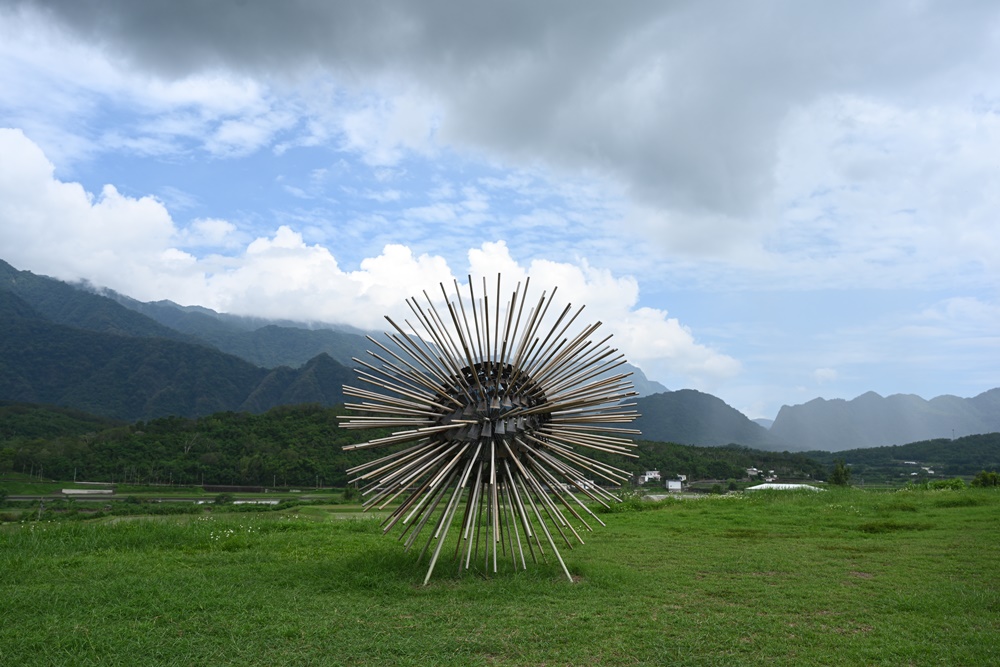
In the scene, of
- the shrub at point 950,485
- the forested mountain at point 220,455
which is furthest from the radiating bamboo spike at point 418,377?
the forested mountain at point 220,455

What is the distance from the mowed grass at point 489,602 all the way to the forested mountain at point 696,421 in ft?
408

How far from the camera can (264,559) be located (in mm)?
10703

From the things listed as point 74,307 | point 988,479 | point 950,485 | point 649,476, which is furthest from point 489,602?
point 74,307

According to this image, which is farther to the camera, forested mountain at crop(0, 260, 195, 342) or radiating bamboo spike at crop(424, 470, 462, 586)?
forested mountain at crop(0, 260, 195, 342)

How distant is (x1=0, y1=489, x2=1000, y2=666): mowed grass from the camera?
246 inches

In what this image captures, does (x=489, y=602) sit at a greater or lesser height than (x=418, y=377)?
lesser

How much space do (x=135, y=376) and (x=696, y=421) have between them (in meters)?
114

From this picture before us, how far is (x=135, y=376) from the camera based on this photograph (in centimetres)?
11112

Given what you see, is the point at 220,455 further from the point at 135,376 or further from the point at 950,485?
the point at 135,376

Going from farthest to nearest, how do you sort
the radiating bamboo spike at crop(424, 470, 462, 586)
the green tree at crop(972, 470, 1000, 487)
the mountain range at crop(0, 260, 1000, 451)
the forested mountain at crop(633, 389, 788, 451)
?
the forested mountain at crop(633, 389, 788, 451) < the mountain range at crop(0, 260, 1000, 451) < the green tree at crop(972, 470, 1000, 487) < the radiating bamboo spike at crop(424, 470, 462, 586)

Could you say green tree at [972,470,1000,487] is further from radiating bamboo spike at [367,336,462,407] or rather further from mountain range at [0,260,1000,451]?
mountain range at [0,260,1000,451]

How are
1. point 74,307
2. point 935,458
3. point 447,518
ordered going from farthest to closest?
point 74,307 < point 935,458 < point 447,518

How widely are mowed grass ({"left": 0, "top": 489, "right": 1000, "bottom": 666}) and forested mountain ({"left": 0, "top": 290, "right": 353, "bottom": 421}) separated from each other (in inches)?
3679

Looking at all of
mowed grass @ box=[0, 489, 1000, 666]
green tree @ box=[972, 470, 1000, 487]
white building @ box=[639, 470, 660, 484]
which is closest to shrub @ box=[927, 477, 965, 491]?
green tree @ box=[972, 470, 1000, 487]
